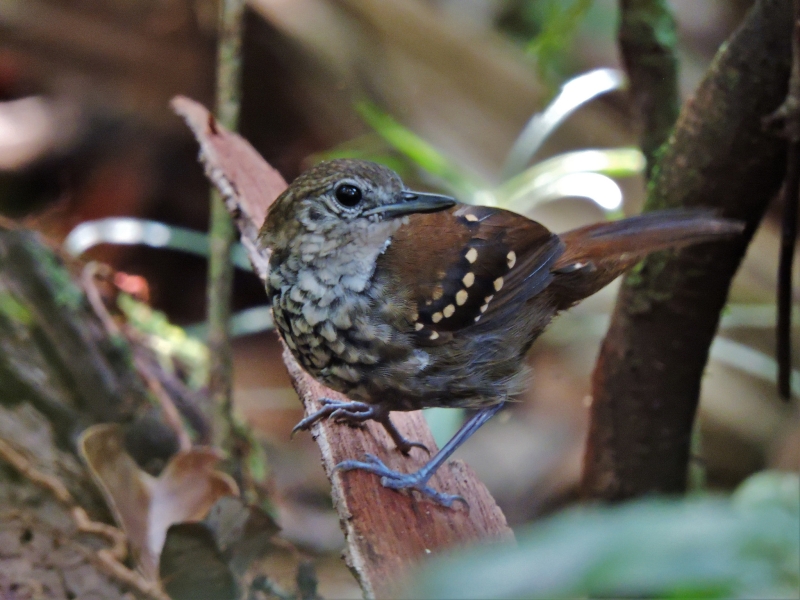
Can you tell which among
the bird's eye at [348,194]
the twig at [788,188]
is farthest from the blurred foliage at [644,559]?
the twig at [788,188]

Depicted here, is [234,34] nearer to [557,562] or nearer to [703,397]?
[557,562]

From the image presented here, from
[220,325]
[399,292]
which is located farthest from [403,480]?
[220,325]

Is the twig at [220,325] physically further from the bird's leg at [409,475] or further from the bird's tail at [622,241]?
the bird's tail at [622,241]

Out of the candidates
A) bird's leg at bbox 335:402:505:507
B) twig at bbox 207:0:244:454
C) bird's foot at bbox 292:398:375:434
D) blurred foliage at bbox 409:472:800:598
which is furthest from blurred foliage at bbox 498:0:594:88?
blurred foliage at bbox 409:472:800:598

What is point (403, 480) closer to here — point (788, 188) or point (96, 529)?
point (96, 529)

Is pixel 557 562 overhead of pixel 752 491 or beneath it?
beneath

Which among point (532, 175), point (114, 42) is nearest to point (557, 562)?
point (532, 175)
